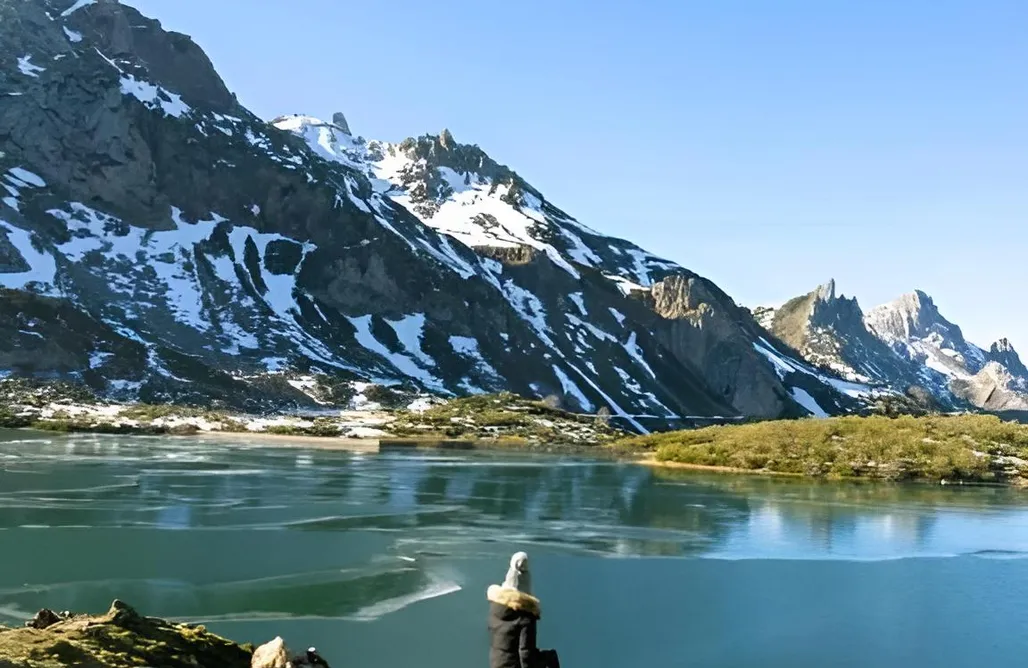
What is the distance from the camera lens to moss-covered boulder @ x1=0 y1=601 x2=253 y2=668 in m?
9.88

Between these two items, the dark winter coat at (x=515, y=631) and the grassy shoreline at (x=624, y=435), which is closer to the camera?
the dark winter coat at (x=515, y=631)

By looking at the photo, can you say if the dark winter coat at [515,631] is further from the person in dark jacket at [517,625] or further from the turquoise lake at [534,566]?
the turquoise lake at [534,566]

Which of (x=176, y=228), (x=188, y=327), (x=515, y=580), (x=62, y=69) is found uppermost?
(x=62, y=69)

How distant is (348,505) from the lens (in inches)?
1550

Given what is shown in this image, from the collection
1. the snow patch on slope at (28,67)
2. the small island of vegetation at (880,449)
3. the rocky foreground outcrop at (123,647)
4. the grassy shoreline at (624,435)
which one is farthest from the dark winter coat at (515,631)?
the snow patch on slope at (28,67)

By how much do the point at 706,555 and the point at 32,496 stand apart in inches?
1032

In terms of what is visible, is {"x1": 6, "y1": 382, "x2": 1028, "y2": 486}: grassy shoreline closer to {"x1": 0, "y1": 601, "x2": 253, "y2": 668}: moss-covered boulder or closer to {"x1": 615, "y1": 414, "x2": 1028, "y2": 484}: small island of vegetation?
{"x1": 615, "y1": 414, "x2": 1028, "y2": 484}: small island of vegetation

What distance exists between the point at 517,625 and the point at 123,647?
5289 mm

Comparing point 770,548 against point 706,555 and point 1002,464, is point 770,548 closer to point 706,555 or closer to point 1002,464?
point 706,555

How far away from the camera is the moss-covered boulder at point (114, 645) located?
9.88m

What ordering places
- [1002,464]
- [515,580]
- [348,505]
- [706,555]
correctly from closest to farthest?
[515,580] → [706,555] → [348,505] → [1002,464]

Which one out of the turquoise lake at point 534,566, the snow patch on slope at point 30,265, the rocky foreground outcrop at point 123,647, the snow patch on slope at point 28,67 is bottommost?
the turquoise lake at point 534,566

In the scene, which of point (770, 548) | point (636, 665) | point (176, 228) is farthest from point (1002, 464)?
point (176, 228)

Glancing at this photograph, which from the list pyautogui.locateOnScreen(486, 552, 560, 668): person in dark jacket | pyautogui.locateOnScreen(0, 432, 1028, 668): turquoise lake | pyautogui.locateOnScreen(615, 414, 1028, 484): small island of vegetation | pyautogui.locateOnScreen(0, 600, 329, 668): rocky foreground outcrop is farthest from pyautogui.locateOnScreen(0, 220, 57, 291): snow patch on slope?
pyautogui.locateOnScreen(486, 552, 560, 668): person in dark jacket
